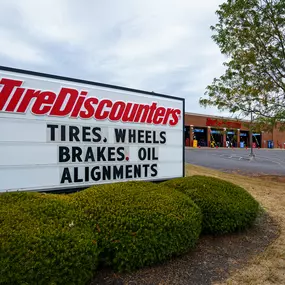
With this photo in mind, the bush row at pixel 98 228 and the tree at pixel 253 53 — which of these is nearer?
the bush row at pixel 98 228

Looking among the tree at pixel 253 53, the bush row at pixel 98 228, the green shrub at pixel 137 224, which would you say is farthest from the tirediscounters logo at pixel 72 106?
the tree at pixel 253 53

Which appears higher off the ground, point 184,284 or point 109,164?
point 109,164

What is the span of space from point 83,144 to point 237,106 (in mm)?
9409

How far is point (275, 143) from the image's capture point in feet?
203

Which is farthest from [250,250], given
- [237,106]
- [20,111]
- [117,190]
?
[237,106]

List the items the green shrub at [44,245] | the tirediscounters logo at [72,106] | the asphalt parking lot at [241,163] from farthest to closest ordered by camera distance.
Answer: the asphalt parking lot at [241,163] → the tirediscounters logo at [72,106] → the green shrub at [44,245]

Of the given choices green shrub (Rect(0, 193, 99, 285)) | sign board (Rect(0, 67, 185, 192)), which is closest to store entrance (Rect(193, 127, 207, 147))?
sign board (Rect(0, 67, 185, 192))

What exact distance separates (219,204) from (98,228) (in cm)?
231

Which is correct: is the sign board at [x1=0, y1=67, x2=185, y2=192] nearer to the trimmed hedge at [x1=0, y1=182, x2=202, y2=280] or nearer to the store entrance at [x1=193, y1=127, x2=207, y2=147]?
the trimmed hedge at [x1=0, y1=182, x2=202, y2=280]

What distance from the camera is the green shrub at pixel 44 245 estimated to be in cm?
260

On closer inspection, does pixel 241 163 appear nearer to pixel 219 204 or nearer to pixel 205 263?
pixel 219 204

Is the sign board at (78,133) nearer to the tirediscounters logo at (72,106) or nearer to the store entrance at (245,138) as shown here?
the tirediscounters logo at (72,106)

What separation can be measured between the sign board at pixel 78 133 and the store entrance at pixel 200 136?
4191 centimetres

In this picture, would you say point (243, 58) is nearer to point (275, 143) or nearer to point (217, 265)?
point (217, 265)
